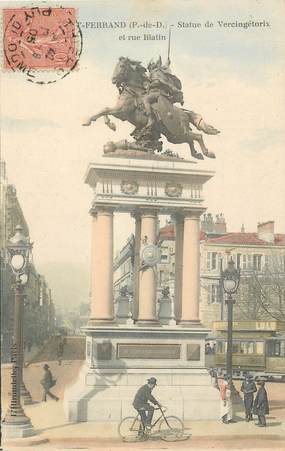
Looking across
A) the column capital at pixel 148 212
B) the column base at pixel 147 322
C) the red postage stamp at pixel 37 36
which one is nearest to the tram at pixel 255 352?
the column base at pixel 147 322

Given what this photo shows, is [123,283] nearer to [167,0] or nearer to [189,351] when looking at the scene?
[189,351]

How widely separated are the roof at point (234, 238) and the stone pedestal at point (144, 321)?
1229 millimetres

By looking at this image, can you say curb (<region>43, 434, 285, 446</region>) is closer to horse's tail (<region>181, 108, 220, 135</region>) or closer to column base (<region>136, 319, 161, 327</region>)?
column base (<region>136, 319, 161, 327</region>)

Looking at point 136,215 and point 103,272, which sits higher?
point 136,215

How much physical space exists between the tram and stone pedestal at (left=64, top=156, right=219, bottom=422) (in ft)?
24.1

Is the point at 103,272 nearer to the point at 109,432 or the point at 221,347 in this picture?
the point at 109,432

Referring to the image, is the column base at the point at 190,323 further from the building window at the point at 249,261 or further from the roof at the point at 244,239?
the building window at the point at 249,261

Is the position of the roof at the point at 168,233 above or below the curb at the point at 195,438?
above

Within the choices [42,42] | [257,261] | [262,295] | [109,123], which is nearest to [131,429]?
[257,261]

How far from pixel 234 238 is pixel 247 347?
25.8ft

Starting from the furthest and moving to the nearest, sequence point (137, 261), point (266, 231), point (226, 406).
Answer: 1. point (266, 231)
2. point (137, 261)
3. point (226, 406)

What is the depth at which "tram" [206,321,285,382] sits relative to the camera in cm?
2548

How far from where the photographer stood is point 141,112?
1777cm

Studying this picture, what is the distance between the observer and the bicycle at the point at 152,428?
16.0m
